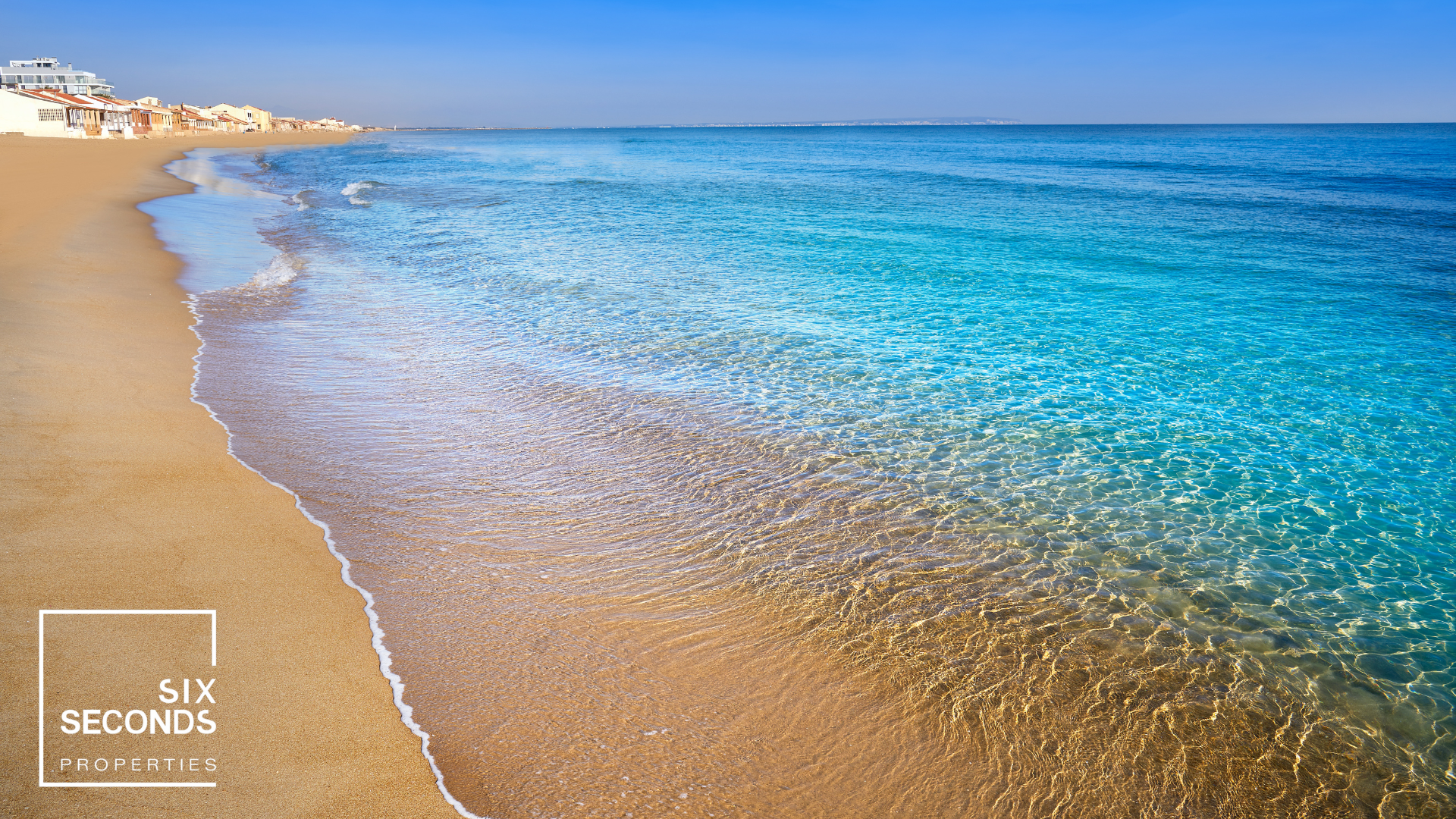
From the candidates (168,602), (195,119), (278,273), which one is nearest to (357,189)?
(278,273)

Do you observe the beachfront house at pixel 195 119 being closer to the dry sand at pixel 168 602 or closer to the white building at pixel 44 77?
the white building at pixel 44 77

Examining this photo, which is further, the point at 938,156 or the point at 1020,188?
the point at 938,156

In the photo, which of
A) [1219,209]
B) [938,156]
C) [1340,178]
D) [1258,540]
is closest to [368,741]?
[1258,540]

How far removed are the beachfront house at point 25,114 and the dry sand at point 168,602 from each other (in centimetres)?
8164

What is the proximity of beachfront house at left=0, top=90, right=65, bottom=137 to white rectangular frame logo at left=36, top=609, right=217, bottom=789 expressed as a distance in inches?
3410

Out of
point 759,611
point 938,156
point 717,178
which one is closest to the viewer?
point 759,611

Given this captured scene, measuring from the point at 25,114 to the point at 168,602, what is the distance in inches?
3528

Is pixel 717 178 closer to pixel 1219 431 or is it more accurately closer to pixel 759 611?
pixel 1219 431

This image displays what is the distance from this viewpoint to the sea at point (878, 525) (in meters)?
3.86

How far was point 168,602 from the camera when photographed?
4.46 metres

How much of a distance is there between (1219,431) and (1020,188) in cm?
3103

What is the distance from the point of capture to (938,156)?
221 ft

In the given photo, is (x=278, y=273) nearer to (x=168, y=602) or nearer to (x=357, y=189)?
(x=168, y=602)

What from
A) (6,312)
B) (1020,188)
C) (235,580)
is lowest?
(235,580)
